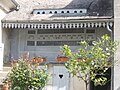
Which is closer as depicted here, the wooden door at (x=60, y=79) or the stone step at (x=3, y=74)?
the stone step at (x=3, y=74)

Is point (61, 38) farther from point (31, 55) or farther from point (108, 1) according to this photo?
point (108, 1)

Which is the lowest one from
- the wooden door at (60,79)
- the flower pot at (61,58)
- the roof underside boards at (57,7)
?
the wooden door at (60,79)

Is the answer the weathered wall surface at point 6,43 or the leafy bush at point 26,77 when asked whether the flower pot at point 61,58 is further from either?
the leafy bush at point 26,77

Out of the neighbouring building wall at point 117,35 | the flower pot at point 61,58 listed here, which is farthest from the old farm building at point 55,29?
the neighbouring building wall at point 117,35

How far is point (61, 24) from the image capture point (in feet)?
62.0

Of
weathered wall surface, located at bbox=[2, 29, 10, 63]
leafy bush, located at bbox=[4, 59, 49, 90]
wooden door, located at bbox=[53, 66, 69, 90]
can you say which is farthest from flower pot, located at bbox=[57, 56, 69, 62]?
leafy bush, located at bbox=[4, 59, 49, 90]

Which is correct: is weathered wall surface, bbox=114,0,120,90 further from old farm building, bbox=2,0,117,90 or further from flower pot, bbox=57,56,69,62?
flower pot, bbox=57,56,69,62

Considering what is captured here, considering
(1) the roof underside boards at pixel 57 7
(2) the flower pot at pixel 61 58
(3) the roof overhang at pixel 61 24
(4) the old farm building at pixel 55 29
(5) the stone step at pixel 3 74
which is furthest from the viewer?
(1) the roof underside boards at pixel 57 7

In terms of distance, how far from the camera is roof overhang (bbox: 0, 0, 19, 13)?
20.1 meters

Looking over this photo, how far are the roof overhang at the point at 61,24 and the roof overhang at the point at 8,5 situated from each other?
121cm

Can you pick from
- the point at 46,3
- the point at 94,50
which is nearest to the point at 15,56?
the point at 46,3

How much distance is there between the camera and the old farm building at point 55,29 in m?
18.6

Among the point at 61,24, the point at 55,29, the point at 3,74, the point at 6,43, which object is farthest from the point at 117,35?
the point at 6,43

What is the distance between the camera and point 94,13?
19734 millimetres
